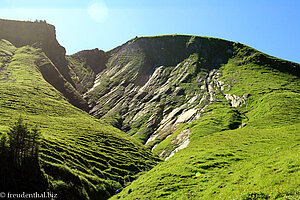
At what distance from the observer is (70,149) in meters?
66.3

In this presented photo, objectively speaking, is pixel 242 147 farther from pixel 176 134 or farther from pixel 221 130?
pixel 176 134

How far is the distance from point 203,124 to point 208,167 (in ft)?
241

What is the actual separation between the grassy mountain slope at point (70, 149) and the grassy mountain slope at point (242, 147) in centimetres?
1024

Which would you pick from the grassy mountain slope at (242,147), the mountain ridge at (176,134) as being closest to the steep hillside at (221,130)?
the grassy mountain slope at (242,147)

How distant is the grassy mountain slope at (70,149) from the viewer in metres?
47.7

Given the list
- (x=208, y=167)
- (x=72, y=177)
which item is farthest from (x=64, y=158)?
(x=208, y=167)

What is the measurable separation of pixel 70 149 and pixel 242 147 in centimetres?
5780

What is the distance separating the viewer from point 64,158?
57.3 meters

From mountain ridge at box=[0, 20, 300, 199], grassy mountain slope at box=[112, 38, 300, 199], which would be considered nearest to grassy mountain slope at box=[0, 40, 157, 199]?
mountain ridge at box=[0, 20, 300, 199]

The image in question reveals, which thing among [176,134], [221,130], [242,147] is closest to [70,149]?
[242,147]

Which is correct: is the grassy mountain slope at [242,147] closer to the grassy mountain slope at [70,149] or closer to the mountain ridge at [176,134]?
the mountain ridge at [176,134]

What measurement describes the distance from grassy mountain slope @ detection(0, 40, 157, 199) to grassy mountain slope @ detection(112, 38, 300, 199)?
33.6 ft

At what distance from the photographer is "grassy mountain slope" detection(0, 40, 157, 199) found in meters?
47.7

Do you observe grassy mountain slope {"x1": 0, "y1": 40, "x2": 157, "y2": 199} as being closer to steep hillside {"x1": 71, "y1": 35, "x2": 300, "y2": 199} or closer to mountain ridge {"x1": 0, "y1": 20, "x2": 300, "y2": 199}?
mountain ridge {"x1": 0, "y1": 20, "x2": 300, "y2": 199}
